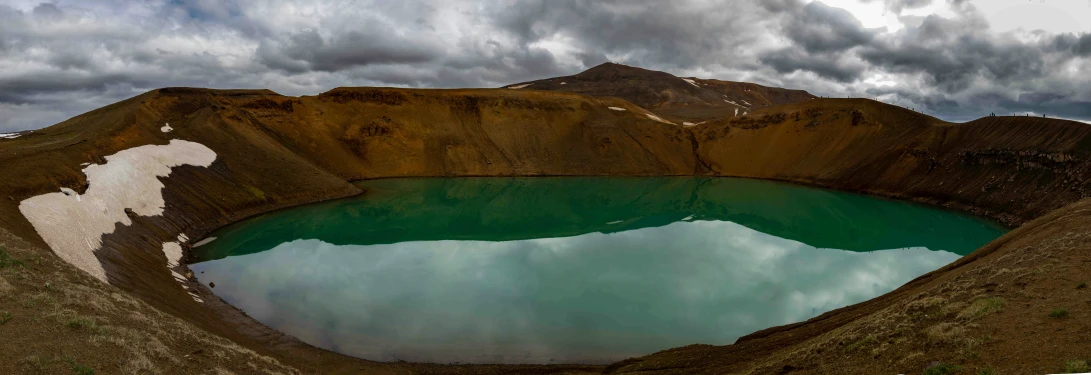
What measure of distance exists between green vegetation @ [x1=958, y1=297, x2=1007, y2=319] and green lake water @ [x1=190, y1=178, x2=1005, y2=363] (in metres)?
7.65

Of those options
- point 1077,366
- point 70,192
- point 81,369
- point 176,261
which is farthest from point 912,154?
point 70,192

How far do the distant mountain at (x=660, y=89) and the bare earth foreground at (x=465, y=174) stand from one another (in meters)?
37.0

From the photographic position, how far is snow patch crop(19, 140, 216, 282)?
18.5m

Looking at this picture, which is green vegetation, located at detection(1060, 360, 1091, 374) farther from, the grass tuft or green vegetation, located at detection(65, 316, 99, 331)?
green vegetation, located at detection(65, 316, 99, 331)

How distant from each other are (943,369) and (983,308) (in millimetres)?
2841

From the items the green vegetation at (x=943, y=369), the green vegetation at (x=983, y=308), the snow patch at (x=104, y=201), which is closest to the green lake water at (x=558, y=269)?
the snow patch at (x=104, y=201)

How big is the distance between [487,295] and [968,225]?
34640 millimetres

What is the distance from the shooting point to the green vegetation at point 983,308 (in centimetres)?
811

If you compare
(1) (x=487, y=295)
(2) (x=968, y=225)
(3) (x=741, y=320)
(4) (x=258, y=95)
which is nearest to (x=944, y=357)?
(3) (x=741, y=320)

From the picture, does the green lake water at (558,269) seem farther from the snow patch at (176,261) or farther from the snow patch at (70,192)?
the snow patch at (70,192)

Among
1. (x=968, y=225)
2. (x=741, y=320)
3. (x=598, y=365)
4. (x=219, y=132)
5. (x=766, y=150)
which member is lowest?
(x=598, y=365)

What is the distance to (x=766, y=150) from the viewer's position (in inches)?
2726

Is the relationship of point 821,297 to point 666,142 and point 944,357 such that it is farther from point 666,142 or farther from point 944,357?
point 666,142

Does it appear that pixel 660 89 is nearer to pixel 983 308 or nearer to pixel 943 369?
pixel 983 308
